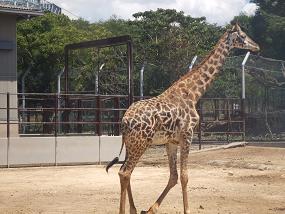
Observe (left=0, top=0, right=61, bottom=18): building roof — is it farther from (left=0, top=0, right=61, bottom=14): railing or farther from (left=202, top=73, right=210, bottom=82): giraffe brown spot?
(left=202, top=73, right=210, bottom=82): giraffe brown spot

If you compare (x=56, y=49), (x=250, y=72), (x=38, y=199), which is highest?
(x=56, y=49)

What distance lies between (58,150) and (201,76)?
7.16 metres

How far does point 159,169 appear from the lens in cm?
1334

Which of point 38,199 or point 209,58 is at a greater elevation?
point 209,58

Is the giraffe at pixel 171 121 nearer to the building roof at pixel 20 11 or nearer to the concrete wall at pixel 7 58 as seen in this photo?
the building roof at pixel 20 11

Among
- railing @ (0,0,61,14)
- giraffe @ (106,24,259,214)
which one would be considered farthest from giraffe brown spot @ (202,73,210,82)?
railing @ (0,0,61,14)

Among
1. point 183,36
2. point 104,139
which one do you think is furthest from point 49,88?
point 104,139

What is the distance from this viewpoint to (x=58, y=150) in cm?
1449

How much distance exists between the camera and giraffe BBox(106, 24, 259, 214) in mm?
6848

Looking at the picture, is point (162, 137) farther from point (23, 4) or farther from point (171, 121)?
point (23, 4)

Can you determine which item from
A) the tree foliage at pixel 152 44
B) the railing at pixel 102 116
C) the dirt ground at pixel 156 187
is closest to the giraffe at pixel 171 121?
the dirt ground at pixel 156 187

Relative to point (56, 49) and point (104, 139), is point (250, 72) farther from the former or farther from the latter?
point (56, 49)

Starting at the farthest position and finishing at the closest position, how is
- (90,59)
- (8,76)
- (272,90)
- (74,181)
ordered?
1. (90,59)
2. (272,90)
3. (8,76)
4. (74,181)

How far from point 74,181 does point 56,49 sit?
64.3ft
